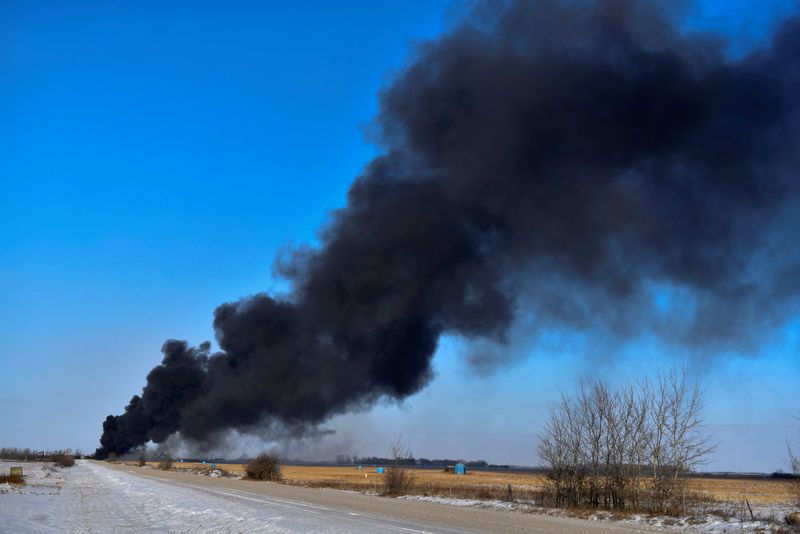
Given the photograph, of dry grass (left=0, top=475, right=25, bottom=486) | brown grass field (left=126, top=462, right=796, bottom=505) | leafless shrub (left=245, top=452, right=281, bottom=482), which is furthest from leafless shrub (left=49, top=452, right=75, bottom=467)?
dry grass (left=0, top=475, right=25, bottom=486)

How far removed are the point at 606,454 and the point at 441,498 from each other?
399 inches

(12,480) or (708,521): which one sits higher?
(708,521)

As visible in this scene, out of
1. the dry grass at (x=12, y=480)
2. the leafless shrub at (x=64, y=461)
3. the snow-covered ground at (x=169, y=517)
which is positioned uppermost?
the snow-covered ground at (x=169, y=517)

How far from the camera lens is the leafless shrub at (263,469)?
59938mm

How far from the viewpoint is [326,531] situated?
17000 mm

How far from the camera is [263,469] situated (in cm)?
6000

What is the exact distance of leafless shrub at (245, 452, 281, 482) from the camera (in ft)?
197

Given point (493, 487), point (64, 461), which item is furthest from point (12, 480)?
point (64, 461)

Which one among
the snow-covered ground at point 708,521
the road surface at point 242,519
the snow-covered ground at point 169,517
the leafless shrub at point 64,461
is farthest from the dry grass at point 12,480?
the leafless shrub at point 64,461

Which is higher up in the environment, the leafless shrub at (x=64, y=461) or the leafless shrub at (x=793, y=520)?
the leafless shrub at (x=793, y=520)

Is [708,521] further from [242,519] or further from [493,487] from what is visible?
[493,487]

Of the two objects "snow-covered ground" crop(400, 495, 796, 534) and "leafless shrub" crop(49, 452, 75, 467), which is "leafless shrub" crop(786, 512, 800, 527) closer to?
"snow-covered ground" crop(400, 495, 796, 534)

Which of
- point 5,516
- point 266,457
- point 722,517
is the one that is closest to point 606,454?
point 722,517

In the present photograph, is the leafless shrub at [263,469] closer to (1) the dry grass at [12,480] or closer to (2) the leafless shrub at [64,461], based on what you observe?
(1) the dry grass at [12,480]
